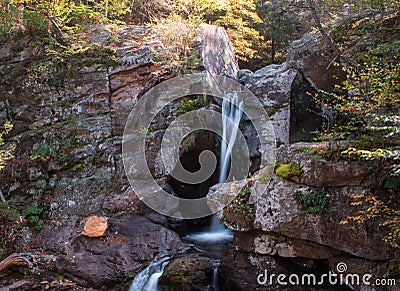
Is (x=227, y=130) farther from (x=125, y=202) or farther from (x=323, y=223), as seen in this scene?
(x=323, y=223)

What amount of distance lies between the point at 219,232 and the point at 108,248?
2991 mm

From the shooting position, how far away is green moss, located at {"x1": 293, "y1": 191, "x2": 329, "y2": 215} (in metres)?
4.30

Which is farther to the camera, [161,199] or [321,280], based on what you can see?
[161,199]

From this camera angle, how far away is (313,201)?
441 cm

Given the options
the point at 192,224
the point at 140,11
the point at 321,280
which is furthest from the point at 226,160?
the point at 140,11

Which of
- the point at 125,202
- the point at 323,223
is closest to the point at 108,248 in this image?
the point at 125,202

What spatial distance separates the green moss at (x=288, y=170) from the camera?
4.64 meters

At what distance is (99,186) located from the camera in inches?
315

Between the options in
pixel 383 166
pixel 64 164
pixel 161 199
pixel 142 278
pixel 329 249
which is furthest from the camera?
pixel 64 164

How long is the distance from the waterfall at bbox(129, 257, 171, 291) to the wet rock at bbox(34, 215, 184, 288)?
0.30 m

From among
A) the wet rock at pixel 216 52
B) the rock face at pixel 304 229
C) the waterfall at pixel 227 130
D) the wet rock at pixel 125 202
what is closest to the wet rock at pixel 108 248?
the wet rock at pixel 125 202

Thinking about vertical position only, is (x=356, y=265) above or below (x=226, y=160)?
below

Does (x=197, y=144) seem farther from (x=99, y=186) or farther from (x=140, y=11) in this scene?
(x=140, y=11)

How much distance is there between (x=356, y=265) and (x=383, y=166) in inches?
56.6
